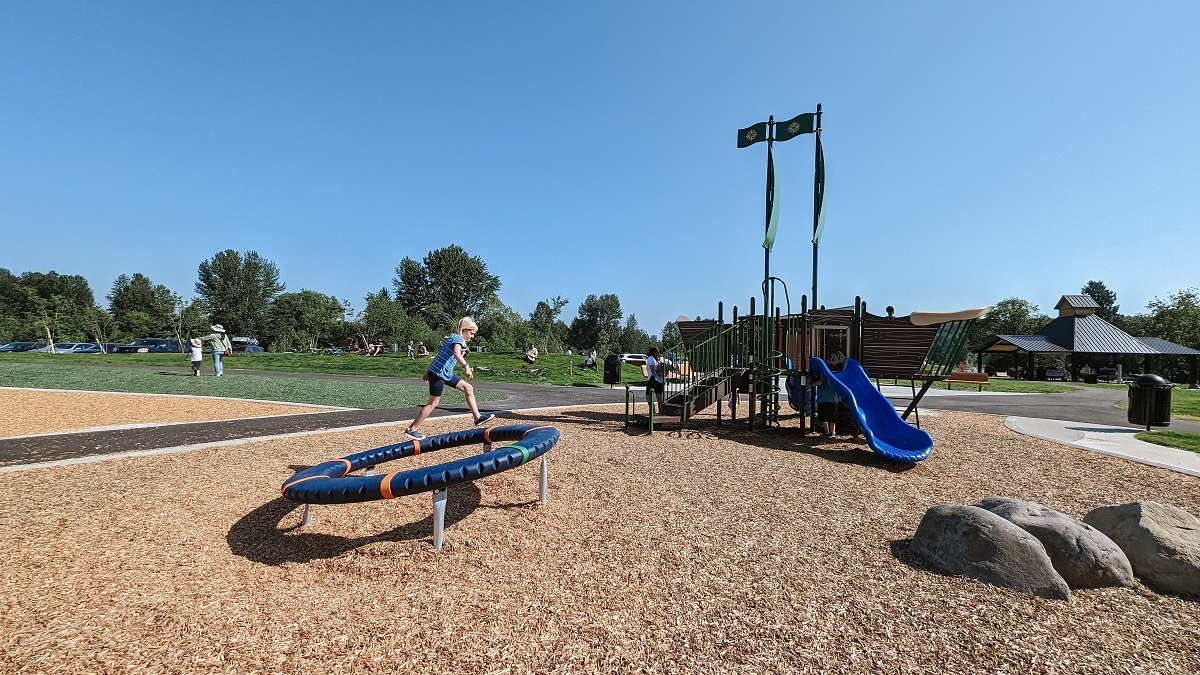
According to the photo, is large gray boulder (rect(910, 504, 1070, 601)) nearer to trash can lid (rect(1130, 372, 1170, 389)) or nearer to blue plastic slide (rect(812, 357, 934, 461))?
blue plastic slide (rect(812, 357, 934, 461))

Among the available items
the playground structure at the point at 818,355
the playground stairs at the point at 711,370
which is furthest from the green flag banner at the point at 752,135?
the playground stairs at the point at 711,370

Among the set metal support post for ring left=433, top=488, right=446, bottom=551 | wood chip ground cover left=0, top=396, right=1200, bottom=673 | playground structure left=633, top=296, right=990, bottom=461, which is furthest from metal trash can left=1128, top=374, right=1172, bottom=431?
metal support post for ring left=433, top=488, right=446, bottom=551

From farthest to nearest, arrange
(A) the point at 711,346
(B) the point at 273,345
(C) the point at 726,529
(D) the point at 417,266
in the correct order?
(D) the point at 417,266, (B) the point at 273,345, (A) the point at 711,346, (C) the point at 726,529

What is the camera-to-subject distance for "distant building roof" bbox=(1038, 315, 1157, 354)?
31.8 metres

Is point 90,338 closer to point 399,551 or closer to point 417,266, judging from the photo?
point 417,266

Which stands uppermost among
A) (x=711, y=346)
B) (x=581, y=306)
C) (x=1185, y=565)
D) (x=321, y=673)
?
(x=581, y=306)

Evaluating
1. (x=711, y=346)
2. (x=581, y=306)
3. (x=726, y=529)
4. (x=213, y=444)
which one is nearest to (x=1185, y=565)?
(x=726, y=529)

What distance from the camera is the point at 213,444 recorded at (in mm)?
6535

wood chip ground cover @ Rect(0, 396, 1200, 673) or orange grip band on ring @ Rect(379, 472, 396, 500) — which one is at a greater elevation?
orange grip band on ring @ Rect(379, 472, 396, 500)

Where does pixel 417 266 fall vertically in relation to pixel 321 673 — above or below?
above

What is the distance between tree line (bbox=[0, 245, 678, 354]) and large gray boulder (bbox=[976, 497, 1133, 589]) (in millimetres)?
38467

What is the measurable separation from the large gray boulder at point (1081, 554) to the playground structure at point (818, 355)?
3.59 meters

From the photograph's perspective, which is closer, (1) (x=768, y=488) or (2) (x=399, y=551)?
(2) (x=399, y=551)

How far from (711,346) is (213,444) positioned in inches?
302
